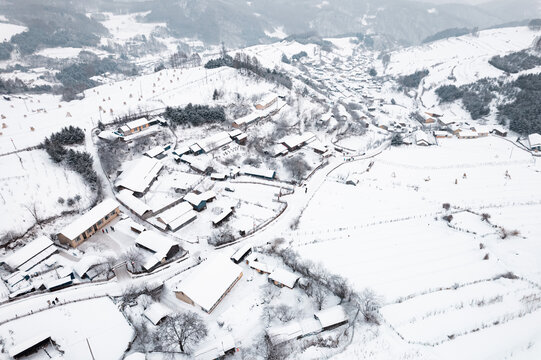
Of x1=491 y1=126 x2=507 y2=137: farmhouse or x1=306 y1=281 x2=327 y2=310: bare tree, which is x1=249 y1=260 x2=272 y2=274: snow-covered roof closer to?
x1=306 y1=281 x2=327 y2=310: bare tree

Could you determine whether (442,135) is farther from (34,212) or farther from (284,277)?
(34,212)

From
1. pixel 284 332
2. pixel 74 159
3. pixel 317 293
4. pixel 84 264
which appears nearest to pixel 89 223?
pixel 84 264

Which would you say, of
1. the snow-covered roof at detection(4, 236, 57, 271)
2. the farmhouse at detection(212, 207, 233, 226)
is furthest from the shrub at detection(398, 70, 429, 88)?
the snow-covered roof at detection(4, 236, 57, 271)

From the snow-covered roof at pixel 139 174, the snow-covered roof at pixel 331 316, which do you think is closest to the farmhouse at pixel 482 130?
the snow-covered roof at pixel 331 316

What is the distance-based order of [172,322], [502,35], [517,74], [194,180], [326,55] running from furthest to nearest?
1. [326,55]
2. [502,35]
3. [517,74]
4. [194,180]
5. [172,322]

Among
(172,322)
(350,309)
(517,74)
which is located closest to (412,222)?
(350,309)

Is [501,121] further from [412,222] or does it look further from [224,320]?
[224,320]
